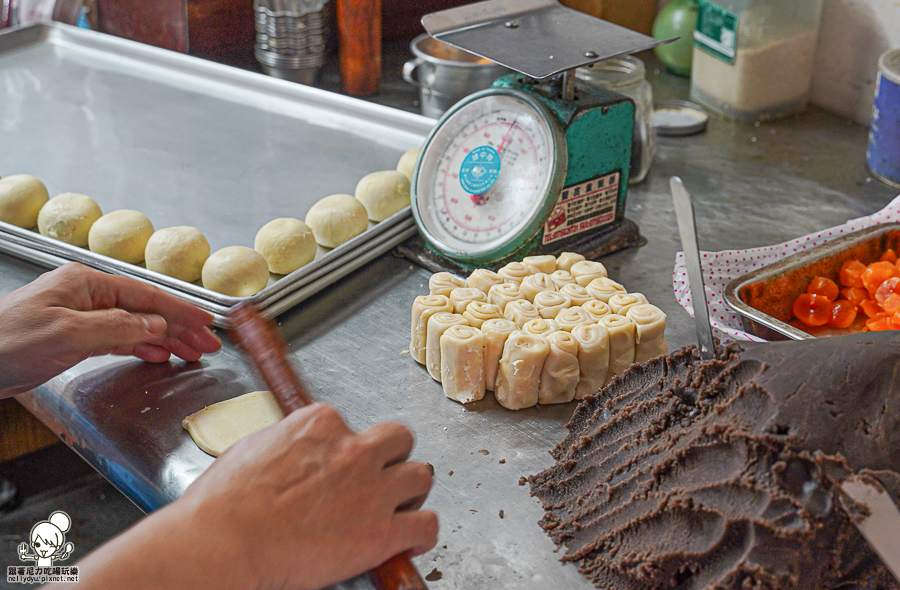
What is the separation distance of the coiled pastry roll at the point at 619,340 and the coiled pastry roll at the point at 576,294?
7 centimetres

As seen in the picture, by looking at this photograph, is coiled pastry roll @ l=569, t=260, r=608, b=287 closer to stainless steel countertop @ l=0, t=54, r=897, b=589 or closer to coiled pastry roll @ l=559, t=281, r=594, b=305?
coiled pastry roll @ l=559, t=281, r=594, b=305

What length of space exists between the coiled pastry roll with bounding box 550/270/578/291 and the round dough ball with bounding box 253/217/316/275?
498mm

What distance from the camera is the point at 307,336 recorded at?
1446mm

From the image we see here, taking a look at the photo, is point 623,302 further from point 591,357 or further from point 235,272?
point 235,272

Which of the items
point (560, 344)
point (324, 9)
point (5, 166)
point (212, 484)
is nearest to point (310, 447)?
point (212, 484)

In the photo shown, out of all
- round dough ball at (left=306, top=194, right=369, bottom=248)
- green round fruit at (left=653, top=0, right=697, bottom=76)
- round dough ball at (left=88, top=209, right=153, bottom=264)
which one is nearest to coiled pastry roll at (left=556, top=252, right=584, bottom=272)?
round dough ball at (left=306, top=194, right=369, bottom=248)

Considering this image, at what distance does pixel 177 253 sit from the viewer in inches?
60.2

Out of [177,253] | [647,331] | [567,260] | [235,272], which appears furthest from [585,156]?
[177,253]

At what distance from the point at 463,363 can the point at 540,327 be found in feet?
0.45

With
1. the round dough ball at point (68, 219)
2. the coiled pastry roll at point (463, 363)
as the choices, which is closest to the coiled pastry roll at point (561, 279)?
the coiled pastry roll at point (463, 363)

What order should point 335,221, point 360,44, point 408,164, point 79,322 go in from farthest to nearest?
point 360,44
point 408,164
point 335,221
point 79,322

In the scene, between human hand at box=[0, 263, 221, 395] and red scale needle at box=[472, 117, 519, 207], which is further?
red scale needle at box=[472, 117, 519, 207]

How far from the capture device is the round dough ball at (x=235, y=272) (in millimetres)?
1466

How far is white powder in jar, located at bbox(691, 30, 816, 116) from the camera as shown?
2193 millimetres
